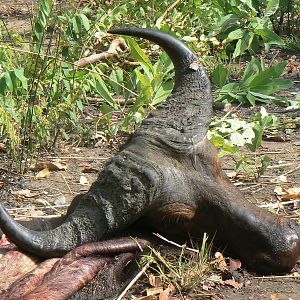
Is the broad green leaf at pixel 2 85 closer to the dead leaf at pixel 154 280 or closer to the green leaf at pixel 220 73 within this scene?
the green leaf at pixel 220 73

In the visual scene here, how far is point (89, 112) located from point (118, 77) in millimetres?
1035

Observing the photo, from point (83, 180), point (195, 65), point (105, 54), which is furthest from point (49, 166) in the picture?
point (195, 65)

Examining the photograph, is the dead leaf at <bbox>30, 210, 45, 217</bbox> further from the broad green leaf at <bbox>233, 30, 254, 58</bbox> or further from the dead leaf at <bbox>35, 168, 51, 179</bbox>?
the broad green leaf at <bbox>233, 30, 254, 58</bbox>

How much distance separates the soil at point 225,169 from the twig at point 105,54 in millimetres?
891

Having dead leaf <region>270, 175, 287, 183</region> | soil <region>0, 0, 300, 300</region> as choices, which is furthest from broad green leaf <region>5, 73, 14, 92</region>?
dead leaf <region>270, 175, 287, 183</region>

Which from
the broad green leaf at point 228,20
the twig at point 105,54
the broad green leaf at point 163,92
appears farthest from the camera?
the twig at point 105,54

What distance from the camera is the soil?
14.0 ft

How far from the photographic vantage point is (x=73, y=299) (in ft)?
12.8

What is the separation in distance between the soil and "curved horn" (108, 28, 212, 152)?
0.78 meters

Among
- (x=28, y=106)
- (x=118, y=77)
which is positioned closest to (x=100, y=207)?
(x=28, y=106)

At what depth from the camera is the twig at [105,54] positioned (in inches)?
302

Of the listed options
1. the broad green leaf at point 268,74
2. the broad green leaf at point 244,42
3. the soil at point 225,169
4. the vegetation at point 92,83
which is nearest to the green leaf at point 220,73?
the vegetation at point 92,83

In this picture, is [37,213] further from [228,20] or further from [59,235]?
[228,20]

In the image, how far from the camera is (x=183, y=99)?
173 inches
